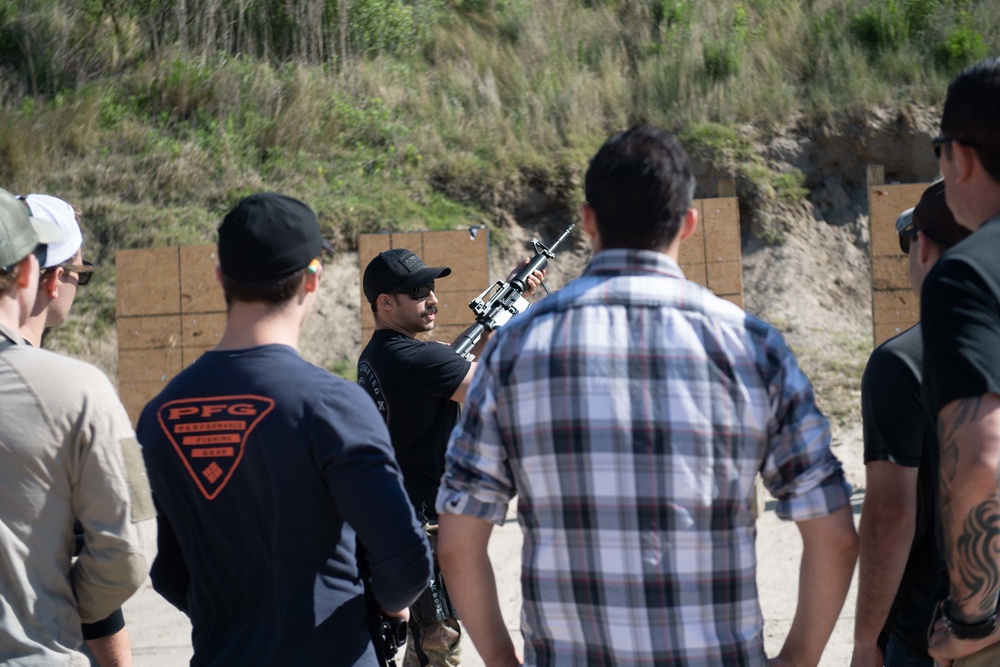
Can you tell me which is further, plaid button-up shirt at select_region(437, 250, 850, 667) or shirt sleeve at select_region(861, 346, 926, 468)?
shirt sleeve at select_region(861, 346, 926, 468)

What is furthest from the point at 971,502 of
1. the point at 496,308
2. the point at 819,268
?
the point at 819,268

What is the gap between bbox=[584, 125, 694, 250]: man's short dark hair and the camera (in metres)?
1.95

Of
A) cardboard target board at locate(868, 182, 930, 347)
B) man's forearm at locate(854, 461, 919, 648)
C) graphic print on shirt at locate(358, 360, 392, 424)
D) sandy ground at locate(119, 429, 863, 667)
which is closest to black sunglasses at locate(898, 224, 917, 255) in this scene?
man's forearm at locate(854, 461, 919, 648)

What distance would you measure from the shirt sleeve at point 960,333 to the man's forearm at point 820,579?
0.31 m

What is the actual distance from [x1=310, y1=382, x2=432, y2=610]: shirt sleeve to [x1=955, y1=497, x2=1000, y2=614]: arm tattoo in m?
1.11

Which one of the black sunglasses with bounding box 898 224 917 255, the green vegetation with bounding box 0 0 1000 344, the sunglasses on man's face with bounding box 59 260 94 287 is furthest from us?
the green vegetation with bounding box 0 0 1000 344

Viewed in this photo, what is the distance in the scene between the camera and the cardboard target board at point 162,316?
1109 cm

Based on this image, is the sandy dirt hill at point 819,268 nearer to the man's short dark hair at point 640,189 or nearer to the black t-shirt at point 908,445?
the black t-shirt at point 908,445

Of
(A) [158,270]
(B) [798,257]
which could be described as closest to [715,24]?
(B) [798,257]

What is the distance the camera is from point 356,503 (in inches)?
81.7

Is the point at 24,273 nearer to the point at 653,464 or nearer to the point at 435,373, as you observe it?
the point at 653,464

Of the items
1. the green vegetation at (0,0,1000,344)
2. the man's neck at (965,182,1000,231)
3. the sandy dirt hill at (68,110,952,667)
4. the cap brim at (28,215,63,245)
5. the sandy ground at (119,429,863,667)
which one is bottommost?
the sandy ground at (119,429,863,667)

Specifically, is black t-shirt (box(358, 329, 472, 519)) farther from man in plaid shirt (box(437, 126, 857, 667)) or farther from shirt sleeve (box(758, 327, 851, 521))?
shirt sleeve (box(758, 327, 851, 521))

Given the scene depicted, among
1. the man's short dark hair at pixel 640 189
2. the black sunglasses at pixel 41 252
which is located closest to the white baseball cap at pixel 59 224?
the black sunglasses at pixel 41 252
